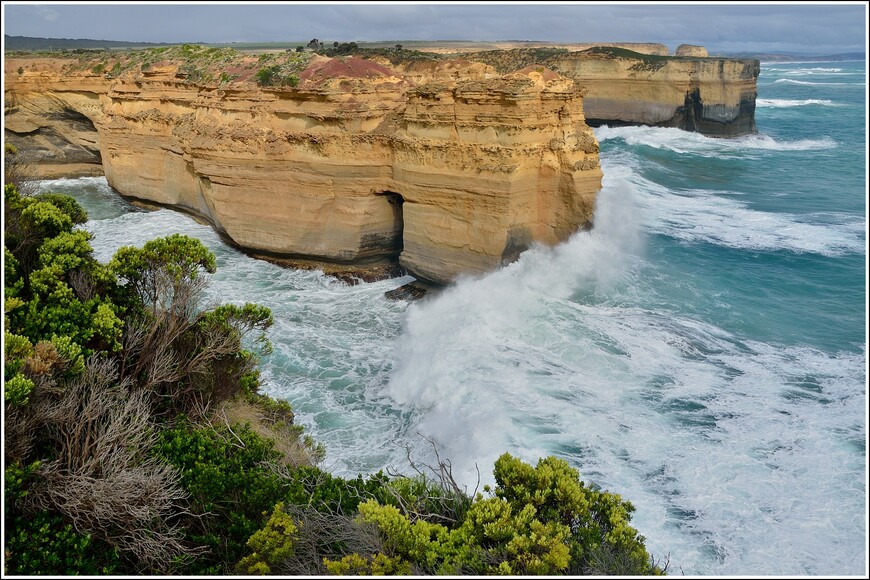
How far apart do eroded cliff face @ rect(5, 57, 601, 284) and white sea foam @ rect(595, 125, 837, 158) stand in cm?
3078

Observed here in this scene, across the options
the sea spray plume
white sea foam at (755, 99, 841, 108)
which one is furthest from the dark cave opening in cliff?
white sea foam at (755, 99, 841, 108)

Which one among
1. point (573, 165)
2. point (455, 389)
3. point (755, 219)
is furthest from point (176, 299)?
point (755, 219)

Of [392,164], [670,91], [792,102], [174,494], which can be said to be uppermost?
[792,102]

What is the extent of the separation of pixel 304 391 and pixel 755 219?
71.4ft

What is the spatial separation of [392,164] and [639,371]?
9482 mm

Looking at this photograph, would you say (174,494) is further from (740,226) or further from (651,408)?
(740,226)

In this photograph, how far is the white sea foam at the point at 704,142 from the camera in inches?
1809

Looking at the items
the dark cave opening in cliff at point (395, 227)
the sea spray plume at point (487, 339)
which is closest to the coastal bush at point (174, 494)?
the sea spray plume at point (487, 339)

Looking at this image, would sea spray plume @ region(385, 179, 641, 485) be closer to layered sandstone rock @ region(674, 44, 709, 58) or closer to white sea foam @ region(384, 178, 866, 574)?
white sea foam @ region(384, 178, 866, 574)

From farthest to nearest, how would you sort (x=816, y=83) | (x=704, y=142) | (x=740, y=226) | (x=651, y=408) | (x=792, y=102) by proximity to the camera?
1. (x=816, y=83)
2. (x=792, y=102)
3. (x=704, y=142)
4. (x=740, y=226)
5. (x=651, y=408)

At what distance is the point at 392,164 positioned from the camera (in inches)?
763

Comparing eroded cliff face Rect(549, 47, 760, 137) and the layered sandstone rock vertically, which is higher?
the layered sandstone rock

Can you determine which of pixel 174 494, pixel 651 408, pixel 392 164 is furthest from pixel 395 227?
pixel 174 494

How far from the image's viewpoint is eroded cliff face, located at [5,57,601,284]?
1745 cm
